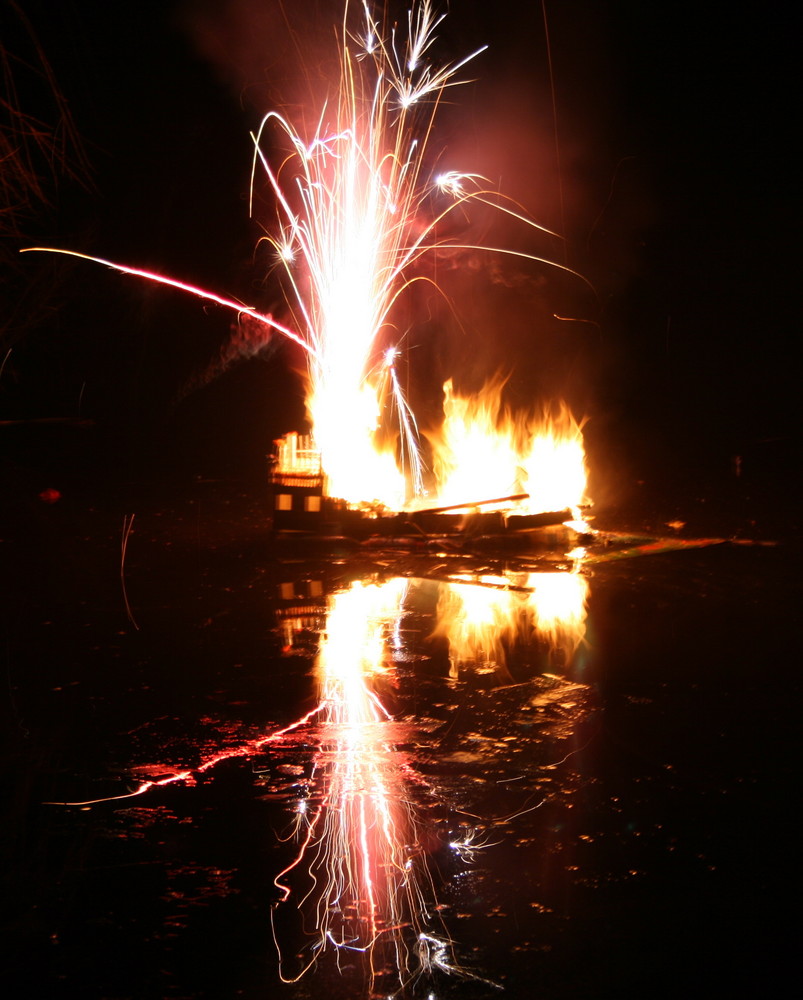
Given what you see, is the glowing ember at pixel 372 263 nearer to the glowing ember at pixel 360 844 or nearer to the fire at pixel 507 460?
the fire at pixel 507 460

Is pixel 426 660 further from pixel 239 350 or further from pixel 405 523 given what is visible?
pixel 239 350

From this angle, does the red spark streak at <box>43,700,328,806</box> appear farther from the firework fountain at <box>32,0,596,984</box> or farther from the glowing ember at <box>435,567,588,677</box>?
the glowing ember at <box>435,567,588,677</box>

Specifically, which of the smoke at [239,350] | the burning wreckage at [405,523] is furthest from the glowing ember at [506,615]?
the smoke at [239,350]

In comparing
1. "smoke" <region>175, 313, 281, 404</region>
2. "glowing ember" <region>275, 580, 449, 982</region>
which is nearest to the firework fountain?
"glowing ember" <region>275, 580, 449, 982</region>

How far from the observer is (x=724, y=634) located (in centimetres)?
773

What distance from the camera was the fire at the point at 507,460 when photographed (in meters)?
15.5

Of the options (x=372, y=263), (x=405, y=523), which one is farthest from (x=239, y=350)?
(x=405, y=523)

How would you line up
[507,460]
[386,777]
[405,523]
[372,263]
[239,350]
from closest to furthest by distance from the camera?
1. [386,777]
2. [405,523]
3. [372,263]
4. [507,460]
5. [239,350]

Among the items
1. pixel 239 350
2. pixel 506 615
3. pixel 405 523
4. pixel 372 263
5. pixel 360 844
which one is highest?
pixel 239 350

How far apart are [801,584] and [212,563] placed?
7.21 meters

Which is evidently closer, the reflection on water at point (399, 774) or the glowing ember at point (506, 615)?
the reflection on water at point (399, 774)

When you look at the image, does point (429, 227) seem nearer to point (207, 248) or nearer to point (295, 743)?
point (207, 248)

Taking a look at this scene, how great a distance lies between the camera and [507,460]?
51.6 feet

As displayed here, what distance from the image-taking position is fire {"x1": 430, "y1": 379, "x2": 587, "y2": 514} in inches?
609
